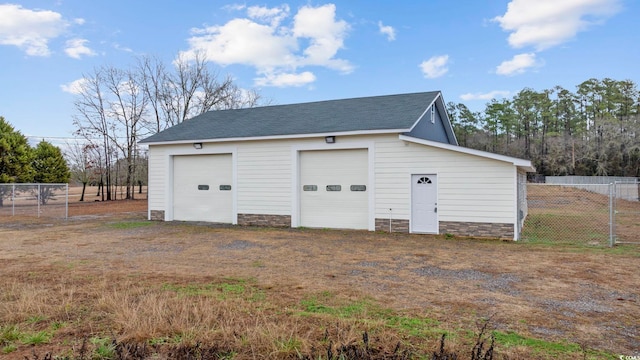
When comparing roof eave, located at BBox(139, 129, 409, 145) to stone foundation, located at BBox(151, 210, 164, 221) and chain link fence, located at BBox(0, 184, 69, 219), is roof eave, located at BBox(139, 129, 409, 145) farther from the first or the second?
chain link fence, located at BBox(0, 184, 69, 219)

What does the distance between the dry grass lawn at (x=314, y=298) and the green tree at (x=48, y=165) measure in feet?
57.4

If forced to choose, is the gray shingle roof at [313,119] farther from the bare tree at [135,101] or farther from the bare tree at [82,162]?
the bare tree at [82,162]

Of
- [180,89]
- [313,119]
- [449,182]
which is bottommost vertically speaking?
[449,182]

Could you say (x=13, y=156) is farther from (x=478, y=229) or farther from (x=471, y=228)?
(x=478, y=229)

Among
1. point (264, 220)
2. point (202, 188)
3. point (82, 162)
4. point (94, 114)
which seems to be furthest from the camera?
point (82, 162)

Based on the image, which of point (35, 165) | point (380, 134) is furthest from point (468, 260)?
point (35, 165)

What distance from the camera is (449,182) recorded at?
1073 cm

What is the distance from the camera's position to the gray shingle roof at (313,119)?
1230 centimetres

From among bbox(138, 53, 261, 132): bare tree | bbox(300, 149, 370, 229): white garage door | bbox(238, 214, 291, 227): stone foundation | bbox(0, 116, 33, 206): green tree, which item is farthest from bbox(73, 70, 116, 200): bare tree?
bbox(300, 149, 370, 229): white garage door

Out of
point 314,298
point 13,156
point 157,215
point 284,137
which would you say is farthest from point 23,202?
point 314,298

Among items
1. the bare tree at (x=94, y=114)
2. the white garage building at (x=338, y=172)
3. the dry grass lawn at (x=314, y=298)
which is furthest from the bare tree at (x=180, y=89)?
the dry grass lawn at (x=314, y=298)

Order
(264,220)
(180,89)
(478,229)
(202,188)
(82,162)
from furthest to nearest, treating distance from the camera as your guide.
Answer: (180,89) < (82,162) < (202,188) < (264,220) < (478,229)

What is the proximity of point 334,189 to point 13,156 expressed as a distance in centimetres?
2033

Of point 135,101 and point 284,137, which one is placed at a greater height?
point 135,101
